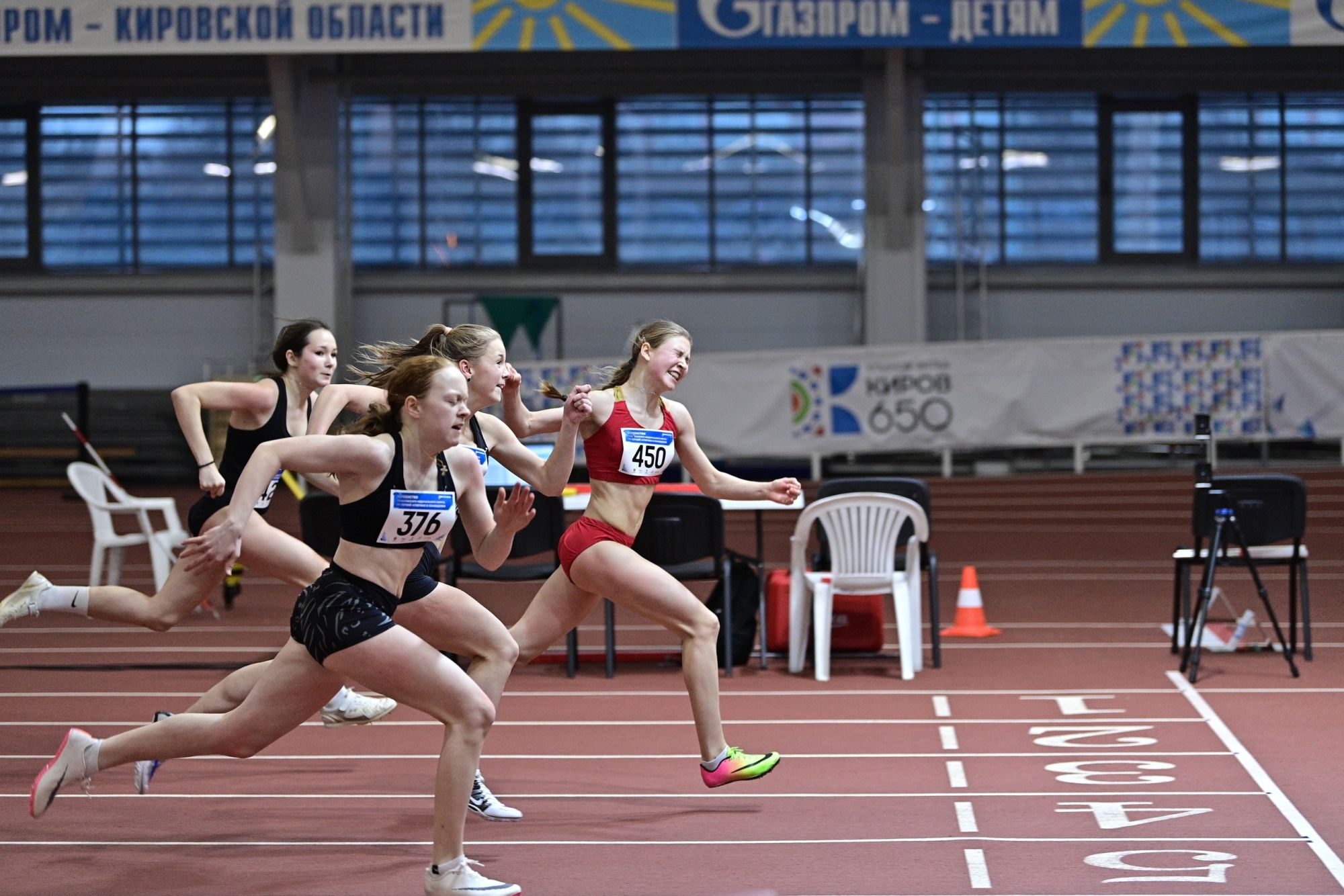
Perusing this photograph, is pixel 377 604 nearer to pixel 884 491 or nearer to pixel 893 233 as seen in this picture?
pixel 884 491

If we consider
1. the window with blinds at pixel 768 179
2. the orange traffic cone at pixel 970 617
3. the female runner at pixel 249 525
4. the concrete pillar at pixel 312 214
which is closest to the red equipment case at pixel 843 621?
the orange traffic cone at pixel 970 617

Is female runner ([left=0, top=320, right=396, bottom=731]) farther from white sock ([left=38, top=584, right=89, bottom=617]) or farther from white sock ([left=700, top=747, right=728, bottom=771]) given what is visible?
white sock ([left=700, top=747, right=728, bottom=771])

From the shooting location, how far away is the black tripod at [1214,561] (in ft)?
24.1

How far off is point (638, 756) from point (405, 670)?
2345 mm

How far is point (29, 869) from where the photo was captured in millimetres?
4434

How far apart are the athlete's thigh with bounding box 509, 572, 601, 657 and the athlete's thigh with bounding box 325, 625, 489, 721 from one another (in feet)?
4.40

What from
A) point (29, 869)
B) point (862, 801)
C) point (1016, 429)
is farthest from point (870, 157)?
point (29, 869)

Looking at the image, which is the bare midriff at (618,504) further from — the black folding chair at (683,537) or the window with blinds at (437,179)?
the window with blinds at (437,179)

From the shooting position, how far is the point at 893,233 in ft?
62.0

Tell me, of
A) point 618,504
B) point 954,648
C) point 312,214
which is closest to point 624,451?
point 618,504

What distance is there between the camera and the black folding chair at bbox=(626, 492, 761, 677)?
7742 millimetres

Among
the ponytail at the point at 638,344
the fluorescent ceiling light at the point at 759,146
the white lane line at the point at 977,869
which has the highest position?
the fluorescent ceiling light at the point at 759,146

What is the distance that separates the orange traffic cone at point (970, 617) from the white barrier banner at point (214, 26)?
933 centimetres

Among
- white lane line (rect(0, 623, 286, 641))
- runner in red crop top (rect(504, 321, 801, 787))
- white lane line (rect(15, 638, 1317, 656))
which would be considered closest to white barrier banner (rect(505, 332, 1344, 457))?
white lane line (rect(0, 623, 286, 641))
